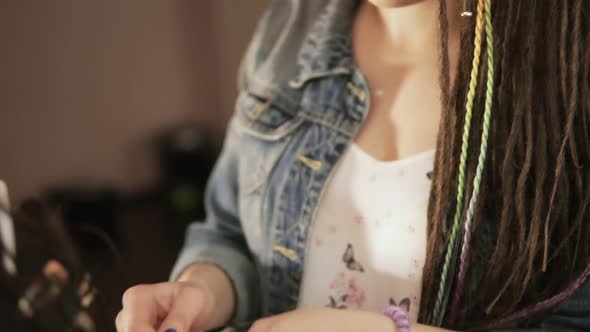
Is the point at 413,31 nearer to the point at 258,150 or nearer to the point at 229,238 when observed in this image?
the point at 258,150

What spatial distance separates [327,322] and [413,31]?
35cm

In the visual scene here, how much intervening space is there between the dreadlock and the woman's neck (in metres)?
0.07

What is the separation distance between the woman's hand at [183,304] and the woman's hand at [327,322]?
8cm

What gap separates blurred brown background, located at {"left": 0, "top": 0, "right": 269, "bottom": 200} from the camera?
1689mm

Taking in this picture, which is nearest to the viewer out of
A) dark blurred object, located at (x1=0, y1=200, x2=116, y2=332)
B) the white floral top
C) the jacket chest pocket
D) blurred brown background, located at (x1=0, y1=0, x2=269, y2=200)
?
dark blurred object, located at (x1=0, y1=200, x2=116, y2=332)

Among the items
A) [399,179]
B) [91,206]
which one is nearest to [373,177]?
[399,179]

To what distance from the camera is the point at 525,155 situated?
2.03 feet

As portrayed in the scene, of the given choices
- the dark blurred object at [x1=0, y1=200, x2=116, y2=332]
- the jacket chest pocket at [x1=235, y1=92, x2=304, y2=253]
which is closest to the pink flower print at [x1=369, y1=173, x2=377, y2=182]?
the jacket chest pocket at [x1=235, y1=92, x2=304, y2=253]

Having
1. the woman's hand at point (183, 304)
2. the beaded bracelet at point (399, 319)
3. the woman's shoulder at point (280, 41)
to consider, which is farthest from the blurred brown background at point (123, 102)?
the beaded bracelet at point (399, 319)

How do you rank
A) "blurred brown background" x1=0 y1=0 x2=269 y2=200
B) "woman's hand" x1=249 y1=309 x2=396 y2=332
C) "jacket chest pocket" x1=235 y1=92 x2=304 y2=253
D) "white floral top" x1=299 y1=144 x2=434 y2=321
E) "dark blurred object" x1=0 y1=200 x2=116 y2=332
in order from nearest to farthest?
"dark blurred object" x1=0 y1=200 x2=116 y2=332 < "woman's hand" x1=249 y1=309 x2=396 y2=332 < "white floral top" x1=299 y1=144 x2=434 y2=321 < "jacket chest pocket" x1=235 y1=92 x2=304 y2=253 < "blurred brown background" x1=0 y1=0 x2=269 y2=200

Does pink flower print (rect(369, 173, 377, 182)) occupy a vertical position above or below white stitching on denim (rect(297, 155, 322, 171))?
below

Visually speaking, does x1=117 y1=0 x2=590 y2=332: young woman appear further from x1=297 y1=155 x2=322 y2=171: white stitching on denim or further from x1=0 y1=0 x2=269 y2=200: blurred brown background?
x1=0 y1=0 x2=269 y2=200: blurred brown background

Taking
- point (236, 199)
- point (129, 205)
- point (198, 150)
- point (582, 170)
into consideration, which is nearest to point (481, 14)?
point (582, 170)

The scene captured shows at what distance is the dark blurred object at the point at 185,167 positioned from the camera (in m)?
1.89
